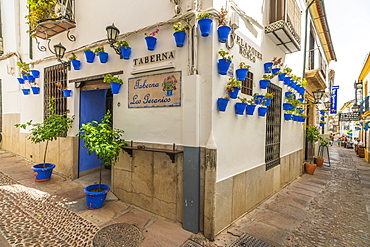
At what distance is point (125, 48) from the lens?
4090 mm

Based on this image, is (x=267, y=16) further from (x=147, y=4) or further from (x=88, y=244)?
(x=88, y=244)

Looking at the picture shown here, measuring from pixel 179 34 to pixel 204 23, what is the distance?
50 centimetres

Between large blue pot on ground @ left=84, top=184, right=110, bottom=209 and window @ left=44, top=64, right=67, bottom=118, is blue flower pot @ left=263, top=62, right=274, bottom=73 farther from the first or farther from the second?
window @ left=44, top=64, right=67, bottom=118

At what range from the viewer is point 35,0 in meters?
5.59

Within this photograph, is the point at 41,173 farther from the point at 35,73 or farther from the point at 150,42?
the point at 150,42

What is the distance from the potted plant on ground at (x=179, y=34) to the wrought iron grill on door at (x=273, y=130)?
10.7ft

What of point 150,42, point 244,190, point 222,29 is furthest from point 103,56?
point 244,190

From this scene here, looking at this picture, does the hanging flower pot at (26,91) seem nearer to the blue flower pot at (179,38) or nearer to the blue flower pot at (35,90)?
the blue flower pot at (35,90)

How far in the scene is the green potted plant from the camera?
419 centimetres

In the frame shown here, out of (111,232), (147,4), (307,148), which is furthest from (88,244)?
(307,148)

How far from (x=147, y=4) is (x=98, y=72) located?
2.19 m

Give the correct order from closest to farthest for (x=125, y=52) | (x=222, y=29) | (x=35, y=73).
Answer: (x=222, y=29), (x=125, y=52), (x=35, y=73)

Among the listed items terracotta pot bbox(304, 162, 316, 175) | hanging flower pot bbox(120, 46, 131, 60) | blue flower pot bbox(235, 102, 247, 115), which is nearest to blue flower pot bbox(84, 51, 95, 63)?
hanging flower pot bbox(120, 46, 131, 60)

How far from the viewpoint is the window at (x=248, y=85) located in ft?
13.7
